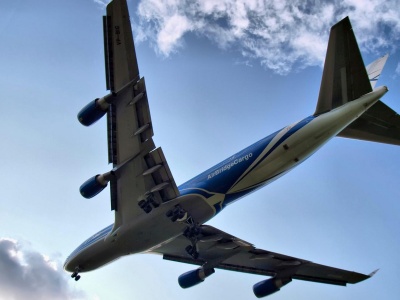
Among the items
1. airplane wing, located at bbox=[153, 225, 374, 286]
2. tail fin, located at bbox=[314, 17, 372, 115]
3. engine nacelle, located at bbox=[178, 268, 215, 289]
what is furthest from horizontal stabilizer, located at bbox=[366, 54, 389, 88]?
engine nacelle, located at bbox=[178, 268, 215, 289]

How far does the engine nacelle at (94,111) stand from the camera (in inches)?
616

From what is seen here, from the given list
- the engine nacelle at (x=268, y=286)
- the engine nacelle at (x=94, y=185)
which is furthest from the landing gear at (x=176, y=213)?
the engine nacelle at (x=268, y=286)

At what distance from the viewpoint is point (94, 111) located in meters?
15.7

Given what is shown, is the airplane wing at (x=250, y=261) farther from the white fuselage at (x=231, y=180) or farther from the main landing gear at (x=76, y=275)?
the main landing gear at (x=76, y=275)

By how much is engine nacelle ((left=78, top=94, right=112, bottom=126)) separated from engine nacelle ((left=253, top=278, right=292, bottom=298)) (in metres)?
12.2

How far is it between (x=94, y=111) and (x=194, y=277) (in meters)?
10.6

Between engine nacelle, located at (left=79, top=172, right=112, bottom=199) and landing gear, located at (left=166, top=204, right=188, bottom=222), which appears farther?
landing gear, located at (left=166, top=204, right=188, bottom=222)

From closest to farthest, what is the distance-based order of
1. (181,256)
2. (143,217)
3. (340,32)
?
(340,32)
(143,217)
(181,256)

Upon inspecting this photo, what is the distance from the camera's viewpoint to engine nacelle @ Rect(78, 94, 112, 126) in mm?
15657

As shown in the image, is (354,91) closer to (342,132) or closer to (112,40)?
(342,132)

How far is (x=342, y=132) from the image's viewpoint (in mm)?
16781

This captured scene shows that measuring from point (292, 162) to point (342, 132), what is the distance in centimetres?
227

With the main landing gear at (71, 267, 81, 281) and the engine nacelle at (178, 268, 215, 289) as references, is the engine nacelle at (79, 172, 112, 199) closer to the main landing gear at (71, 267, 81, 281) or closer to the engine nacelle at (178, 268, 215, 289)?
the main landing gear at (71, 267, 81, 281)

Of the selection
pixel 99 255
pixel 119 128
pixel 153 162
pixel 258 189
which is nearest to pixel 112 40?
pixel 119 128
